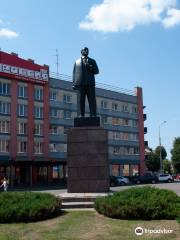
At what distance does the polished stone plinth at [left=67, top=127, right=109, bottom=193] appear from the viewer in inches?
699

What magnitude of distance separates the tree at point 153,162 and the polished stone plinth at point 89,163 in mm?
83931

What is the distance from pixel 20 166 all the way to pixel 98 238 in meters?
51.8

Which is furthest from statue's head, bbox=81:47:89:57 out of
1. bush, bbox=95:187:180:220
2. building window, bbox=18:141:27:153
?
building window, bbox=18:141:27:153

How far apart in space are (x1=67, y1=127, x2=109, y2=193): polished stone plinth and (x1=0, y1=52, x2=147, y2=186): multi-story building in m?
41.1

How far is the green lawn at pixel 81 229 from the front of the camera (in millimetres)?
11156

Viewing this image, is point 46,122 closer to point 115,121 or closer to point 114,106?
point 115,121

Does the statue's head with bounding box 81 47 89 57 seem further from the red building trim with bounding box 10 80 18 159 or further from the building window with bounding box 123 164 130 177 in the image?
the building window with bounding box 123 164 130 177

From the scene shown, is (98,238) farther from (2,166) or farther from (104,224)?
(2,166)

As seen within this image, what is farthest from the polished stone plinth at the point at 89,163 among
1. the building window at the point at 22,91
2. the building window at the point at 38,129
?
the building window at the point at 38,129

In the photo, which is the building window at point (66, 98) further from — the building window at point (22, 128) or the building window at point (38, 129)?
the building window at point (22, 128)

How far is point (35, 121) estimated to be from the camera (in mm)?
65500

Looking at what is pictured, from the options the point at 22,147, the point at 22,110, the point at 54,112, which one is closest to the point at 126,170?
the point at 54,112

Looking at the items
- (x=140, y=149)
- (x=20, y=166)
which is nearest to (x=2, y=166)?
(x=20, y=166)

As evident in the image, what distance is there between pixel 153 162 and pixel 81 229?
91.2 metres
